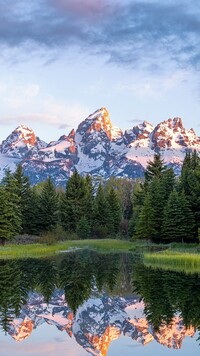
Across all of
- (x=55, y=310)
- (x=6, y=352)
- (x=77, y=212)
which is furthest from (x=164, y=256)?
(x=77, y=212)

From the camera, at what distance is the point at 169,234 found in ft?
214

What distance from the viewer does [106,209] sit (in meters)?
97.7

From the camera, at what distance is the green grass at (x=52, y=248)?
178 ft

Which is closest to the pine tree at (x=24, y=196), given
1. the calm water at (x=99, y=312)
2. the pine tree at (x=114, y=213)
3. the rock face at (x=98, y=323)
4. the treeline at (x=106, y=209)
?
the treeline at (x=106, y=209)

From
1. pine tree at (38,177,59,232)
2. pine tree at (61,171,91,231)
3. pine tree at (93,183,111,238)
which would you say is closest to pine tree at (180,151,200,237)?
pine tree at (38,177,59,232)

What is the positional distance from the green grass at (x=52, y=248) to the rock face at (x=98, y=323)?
87.1 feet

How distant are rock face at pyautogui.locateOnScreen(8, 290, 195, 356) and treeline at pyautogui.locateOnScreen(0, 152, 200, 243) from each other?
37.1 metres

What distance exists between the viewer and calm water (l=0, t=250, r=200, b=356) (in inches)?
686

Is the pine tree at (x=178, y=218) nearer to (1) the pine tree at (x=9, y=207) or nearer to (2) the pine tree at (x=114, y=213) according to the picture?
(1) the pine tree at (x=9, y=207)

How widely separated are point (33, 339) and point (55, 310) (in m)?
5.82

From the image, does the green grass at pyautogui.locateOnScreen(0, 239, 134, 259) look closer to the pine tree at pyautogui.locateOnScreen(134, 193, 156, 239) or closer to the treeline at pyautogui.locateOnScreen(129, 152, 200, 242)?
the pine tree at pyautogui.locateOnScreen(134, 193, 156, 239)

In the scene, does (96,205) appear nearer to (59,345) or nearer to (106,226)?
(106,226)

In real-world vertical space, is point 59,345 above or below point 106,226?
below

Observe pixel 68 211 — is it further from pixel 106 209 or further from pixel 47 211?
pixel 47 211
